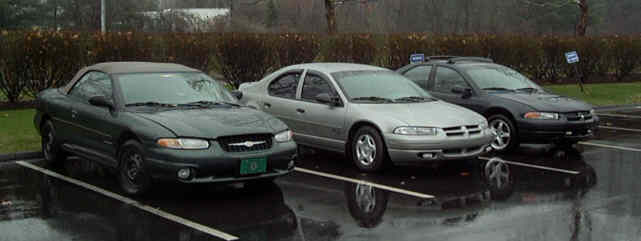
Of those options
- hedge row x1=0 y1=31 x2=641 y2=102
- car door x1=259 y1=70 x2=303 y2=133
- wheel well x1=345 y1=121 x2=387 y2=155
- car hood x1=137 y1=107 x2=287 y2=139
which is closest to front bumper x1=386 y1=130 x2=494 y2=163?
wheel well x1=345 y1=121 x2=387 y2=155

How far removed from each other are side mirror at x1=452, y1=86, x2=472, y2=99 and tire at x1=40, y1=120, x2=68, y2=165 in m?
6.23

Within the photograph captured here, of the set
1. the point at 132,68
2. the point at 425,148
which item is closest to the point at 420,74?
the point at 425,148

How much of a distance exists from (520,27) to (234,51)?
46719mm

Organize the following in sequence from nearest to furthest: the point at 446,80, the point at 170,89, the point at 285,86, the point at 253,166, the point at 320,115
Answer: the point at 253,166
the point at 170,89
the point at 320,115
the point at 285,86
the point at 446,80

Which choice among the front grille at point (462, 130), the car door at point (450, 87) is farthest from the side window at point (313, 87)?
the car door at point (450, 87)

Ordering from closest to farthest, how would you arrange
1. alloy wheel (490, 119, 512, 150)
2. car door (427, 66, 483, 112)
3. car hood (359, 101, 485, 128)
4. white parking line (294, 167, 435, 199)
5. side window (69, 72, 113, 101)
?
white parking line (294, 167, 435, 199) → side window (69, 72, 113, 101) → car hood (359, 101, 485, 128) → alloy wheel (490, 119, 512, 150) → car door (427, 66, 483, 112)

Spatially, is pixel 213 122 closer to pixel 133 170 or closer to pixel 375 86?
pixel 133 170

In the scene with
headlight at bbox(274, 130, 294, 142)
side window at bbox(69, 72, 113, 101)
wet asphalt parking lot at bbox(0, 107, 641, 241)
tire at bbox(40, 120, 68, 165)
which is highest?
side window at bbox(69, 72, 113, 101)

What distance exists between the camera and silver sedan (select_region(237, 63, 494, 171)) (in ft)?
28.8

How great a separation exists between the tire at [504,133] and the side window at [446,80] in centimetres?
85

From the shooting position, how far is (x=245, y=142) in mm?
7324

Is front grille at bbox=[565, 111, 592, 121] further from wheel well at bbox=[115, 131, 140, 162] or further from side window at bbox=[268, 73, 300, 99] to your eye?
wheel well at bbox=[115, 131, 140, 162]

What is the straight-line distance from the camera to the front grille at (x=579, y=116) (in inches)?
425

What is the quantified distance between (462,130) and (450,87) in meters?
2.80
